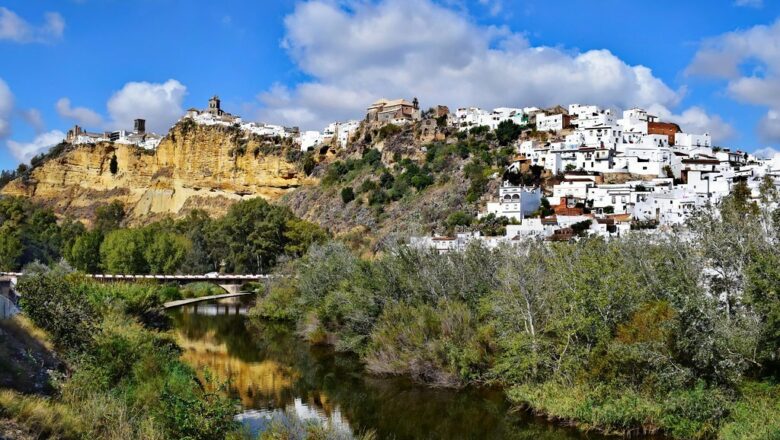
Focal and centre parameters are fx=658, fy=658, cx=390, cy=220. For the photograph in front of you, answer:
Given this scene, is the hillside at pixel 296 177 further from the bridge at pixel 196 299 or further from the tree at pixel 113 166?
the bridge at pixel 196 299

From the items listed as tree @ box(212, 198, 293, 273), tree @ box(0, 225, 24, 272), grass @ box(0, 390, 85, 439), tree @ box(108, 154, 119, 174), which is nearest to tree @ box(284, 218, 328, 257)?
tree @ box(212, 198, 293, 273)

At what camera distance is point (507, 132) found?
257 ft

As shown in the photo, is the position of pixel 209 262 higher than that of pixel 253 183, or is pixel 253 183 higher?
pixel 253 183

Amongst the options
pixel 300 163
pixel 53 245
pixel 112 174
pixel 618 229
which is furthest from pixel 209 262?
pixel 112 174

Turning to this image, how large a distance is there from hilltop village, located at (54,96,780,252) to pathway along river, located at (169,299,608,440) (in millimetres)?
13694

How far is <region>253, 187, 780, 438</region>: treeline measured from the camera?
55.0ft

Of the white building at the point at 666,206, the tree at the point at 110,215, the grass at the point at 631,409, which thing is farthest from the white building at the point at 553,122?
the tree at the point at 110,215

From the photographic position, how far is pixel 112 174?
370 ft

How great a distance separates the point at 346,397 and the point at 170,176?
91925 mm

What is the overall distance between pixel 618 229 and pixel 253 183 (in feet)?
204

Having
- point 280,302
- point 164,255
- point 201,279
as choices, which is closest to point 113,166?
point 164,255

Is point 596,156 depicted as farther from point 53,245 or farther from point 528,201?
point 53,245

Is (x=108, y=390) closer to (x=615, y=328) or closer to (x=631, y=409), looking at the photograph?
(x=631, y=409)

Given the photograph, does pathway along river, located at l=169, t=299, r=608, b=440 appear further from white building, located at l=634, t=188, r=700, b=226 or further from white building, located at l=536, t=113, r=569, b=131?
white building, located at l=536, t=113, r=569, b=131
